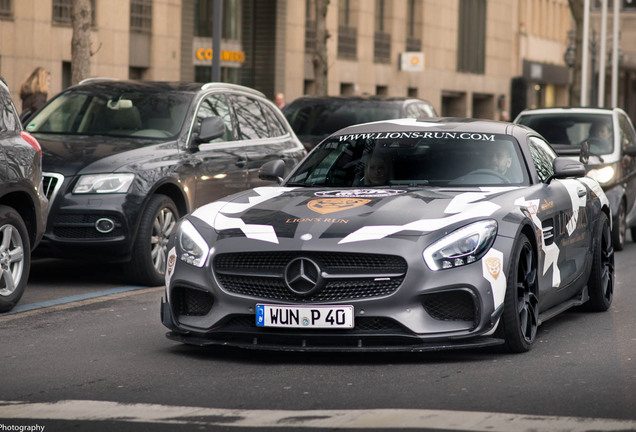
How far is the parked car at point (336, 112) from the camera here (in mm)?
18766

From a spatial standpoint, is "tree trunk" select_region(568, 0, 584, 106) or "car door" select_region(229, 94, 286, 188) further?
"tree trunk" select_region(568, 0, 584, 106)

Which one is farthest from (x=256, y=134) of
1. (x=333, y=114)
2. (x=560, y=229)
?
(x=560, y=229)

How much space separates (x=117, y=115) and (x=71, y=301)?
270cm

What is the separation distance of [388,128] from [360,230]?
199 cm

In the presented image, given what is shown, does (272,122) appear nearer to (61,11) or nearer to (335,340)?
(335,340)

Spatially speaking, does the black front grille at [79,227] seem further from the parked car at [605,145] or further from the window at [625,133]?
the window at [625,133]

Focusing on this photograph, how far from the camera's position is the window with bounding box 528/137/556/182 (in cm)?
914

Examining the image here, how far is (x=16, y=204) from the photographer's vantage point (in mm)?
10203

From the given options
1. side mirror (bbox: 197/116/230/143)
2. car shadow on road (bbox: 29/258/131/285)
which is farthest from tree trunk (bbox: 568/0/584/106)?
side mirror (bbox: 197/116/230/143)

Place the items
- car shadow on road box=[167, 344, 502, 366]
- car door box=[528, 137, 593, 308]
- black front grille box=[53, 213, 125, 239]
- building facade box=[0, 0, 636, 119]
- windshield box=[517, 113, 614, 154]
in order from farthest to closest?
building facade box=[0, 0, 636, 119]
windshield box=[517, 113, 614, 154]
black front grille box=[53, 213, 125, 239]
car door box=[528, 137, 593, 308]
car shadow on road box=[167, 344, 502, 366]

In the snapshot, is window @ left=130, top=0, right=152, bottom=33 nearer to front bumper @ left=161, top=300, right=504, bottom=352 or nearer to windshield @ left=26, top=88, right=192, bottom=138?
windshield @ left=26, top=88, right=192, bottom=138

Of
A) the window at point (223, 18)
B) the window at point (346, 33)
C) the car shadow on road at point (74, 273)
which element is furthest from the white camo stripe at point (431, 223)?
the window at point (346, 33)

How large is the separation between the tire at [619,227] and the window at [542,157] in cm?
655

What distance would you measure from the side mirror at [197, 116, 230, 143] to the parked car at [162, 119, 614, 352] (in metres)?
3.70
